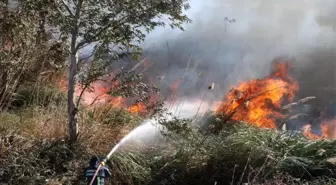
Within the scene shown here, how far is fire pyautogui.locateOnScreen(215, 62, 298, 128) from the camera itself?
627cm

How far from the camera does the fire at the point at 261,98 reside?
247 inches

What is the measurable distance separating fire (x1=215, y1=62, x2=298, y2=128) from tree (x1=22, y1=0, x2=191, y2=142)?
57.7 inches

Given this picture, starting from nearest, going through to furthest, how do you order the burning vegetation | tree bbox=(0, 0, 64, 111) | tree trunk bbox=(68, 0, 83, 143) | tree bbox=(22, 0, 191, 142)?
tree bbox=(22, 0, 191, 142), tree trunk bbox=(68, 0, 83, 143), tree bbox=(0, 0, 64, 111), the burning vegetation

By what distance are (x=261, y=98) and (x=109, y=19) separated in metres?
3.85

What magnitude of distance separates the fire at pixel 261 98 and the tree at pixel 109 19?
147cm

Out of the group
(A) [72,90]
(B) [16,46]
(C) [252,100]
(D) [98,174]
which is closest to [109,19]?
(A) [72,90]

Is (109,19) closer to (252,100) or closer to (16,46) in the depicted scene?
Result: (16,46)

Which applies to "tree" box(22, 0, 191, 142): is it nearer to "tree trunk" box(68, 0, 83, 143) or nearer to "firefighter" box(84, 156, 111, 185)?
"tree trunk" box(68, 0, 83, 143)

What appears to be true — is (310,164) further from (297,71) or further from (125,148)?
(297,71)

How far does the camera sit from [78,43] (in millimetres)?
4570

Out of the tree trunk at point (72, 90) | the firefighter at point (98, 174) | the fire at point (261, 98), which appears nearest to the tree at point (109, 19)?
the tree trunk at point (72, 90)

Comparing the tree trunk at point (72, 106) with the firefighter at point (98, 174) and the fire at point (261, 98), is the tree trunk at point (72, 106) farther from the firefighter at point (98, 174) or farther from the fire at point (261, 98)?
the fire at point (261, 98)

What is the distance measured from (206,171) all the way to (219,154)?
223 millimetres

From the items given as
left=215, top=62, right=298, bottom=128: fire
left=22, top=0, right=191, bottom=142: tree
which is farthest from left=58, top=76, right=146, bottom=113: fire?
left=215, top=62, right=298, bottom=128: fire
